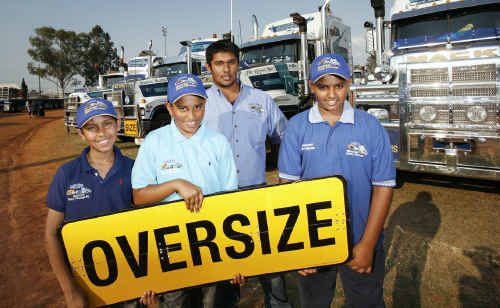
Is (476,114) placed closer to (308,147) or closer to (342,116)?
(342,116)

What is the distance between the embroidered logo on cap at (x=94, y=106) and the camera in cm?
183

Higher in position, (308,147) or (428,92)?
(428,92)

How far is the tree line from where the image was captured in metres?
48.9

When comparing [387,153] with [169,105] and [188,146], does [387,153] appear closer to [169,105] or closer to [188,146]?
[188,146]

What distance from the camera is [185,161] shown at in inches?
72.1

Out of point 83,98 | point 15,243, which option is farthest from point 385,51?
point 83,98

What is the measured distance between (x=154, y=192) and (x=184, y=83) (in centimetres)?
61

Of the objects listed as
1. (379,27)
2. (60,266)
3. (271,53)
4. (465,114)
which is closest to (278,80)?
(271,53)

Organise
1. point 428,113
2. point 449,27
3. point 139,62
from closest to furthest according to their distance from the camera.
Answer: point 428,113 < point 449,27 < point 139,62

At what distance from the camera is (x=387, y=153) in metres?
1.77

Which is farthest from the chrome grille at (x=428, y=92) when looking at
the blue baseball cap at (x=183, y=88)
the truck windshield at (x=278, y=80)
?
the blue baseball cap at (x=183, y=88)

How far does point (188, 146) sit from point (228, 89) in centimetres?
79

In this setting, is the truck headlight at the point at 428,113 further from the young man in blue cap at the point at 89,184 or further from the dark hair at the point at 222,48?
the young man in blue cap at the point at 89,184

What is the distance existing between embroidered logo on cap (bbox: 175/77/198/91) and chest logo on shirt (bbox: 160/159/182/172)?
39 cm
